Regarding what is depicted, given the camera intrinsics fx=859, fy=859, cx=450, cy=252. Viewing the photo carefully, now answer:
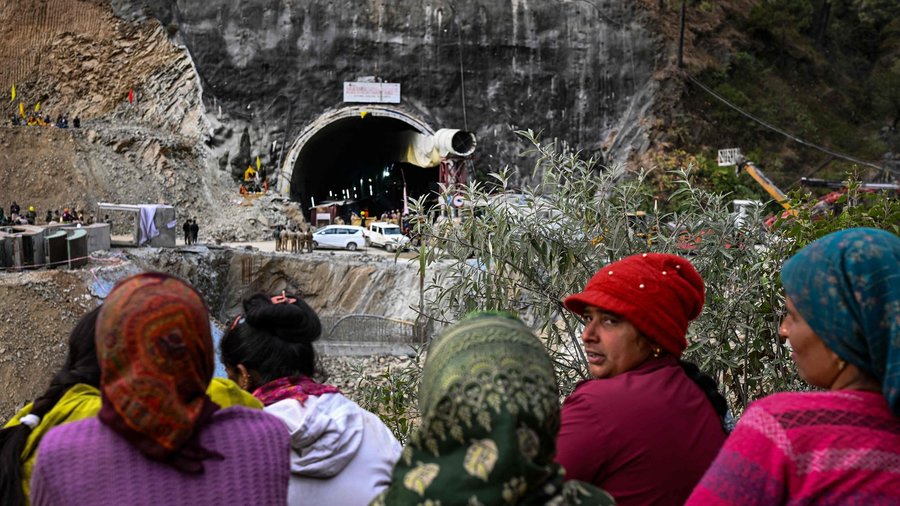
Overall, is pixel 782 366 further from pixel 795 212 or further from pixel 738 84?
pixel 738 84

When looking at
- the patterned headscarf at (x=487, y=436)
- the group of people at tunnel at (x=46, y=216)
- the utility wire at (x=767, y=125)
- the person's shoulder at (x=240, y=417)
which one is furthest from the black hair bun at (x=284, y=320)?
the utility wire at (x=767, y=125)

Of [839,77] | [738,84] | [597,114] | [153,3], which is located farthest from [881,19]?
[153,3]

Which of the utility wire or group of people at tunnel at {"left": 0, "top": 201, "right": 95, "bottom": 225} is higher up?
the utility wire

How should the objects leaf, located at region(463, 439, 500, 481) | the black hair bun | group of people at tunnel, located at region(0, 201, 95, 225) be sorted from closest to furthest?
leaf, located at region(463, 439, 500, 481) < the black hair bun < group of people at tunnel, located at region(0, 201, 95, 225)

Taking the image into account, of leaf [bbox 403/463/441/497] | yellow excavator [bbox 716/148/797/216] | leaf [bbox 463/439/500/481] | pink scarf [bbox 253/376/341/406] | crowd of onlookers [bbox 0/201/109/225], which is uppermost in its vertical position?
yellow excavator [bbox 716/148/797/216]

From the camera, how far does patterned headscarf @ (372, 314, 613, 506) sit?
183 cm

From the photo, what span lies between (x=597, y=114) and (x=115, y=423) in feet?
108

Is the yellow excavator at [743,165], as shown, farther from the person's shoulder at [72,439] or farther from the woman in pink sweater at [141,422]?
the person's shoulder at [72,439]

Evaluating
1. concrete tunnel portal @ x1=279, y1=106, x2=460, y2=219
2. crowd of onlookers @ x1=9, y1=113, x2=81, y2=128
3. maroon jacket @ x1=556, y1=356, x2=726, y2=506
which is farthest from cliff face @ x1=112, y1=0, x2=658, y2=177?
maroon jacket @ x1=556, y1=356, x2=726, y2=506

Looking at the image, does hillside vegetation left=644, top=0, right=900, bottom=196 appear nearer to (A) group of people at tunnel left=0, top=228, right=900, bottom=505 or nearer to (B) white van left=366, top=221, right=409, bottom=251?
(B) white van left=366, top=221, right=409, bottom=251

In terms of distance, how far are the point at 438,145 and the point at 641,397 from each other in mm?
28103

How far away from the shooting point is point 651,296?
3029 mm


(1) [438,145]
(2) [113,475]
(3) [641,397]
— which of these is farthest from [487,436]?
(1) [438,145]

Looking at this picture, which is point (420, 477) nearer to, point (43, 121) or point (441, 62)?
point (441, 62)
